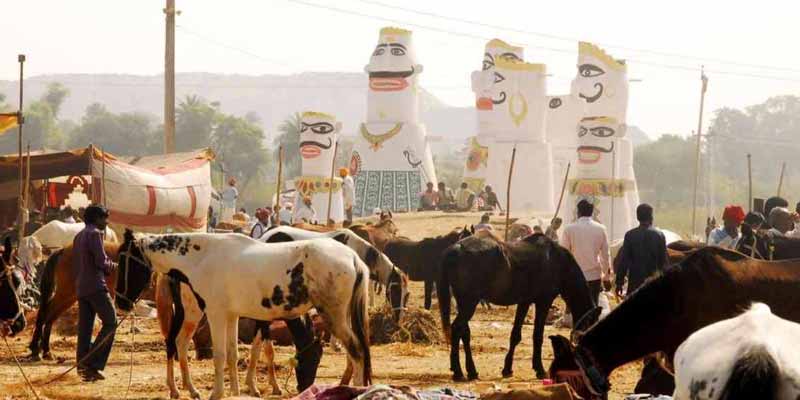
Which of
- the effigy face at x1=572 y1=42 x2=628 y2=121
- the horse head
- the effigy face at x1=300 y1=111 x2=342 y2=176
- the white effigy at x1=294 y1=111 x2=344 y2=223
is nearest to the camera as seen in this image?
the horse head

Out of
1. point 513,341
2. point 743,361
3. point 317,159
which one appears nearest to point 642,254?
point 513,341

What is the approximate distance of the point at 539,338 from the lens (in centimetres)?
1540

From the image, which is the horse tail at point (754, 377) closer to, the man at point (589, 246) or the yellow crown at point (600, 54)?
the man at point (589, 246)

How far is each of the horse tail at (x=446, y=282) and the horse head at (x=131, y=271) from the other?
350cm

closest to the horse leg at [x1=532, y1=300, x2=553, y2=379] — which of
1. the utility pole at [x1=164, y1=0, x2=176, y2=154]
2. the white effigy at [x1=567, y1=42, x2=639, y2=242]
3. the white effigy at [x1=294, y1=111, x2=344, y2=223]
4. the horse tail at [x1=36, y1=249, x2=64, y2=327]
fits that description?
the horse tail at [x1=36, y1=249, x2=64, y2=327]

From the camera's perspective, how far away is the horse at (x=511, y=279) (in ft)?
50.5

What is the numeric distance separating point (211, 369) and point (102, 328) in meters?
1.51

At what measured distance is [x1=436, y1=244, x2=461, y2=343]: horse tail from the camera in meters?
15.5

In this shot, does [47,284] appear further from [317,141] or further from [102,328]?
[317,141]

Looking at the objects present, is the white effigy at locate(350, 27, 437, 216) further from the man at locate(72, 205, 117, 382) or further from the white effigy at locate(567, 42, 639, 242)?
the man at locate(72, 205, 117, 382)

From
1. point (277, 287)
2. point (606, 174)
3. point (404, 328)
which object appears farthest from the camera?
point (606, 174)

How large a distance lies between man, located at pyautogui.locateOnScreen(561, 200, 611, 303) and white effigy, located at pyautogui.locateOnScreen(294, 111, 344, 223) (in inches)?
1111

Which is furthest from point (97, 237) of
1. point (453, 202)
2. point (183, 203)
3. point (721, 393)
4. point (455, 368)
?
point (453, 202)

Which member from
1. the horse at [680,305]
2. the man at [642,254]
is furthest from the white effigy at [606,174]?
the horse at [680,305]
